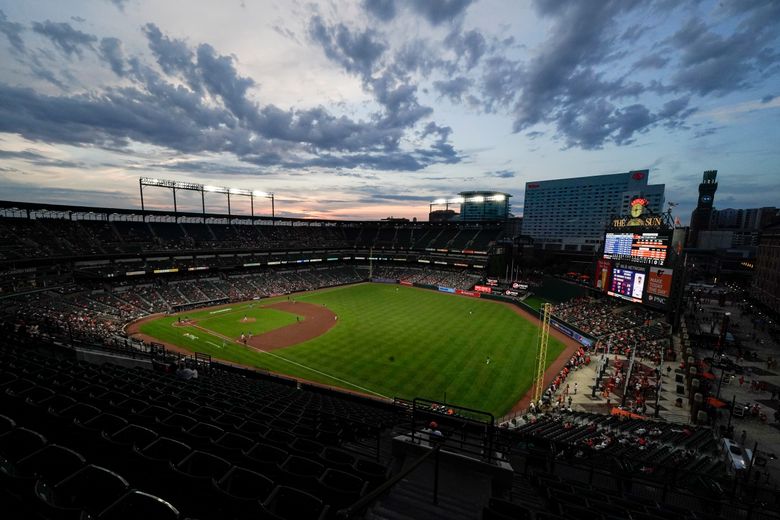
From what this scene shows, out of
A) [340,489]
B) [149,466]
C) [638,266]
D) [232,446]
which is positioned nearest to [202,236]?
[232,446]

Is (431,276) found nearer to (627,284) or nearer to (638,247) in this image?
(627,284)

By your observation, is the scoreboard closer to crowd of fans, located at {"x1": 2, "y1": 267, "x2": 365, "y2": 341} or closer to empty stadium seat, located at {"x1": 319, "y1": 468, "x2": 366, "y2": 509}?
empty stadium seat, located at {"x1": 319, "y1": 468, "x2": 366, "y2": 509}

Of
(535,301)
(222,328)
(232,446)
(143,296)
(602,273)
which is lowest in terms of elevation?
(222,328)

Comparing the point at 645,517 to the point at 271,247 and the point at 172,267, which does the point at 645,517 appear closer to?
the point at 172,267

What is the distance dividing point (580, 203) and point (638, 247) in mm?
140109

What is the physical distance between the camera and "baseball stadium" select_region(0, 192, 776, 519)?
4.80 m

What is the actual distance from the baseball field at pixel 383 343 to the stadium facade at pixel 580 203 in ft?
360

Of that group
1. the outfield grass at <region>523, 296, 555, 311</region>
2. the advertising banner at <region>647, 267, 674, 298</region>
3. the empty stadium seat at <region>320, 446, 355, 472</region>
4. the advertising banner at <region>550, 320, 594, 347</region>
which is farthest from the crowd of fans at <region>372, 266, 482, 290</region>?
the empty stadium seat at <region>320, 446, 355, 472</region>

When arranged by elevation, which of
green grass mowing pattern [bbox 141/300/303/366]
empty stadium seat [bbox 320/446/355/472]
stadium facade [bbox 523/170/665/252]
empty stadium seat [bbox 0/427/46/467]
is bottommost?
green grass mowing pattern [bbox 141/300/303/366]

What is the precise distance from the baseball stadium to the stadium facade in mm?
79166

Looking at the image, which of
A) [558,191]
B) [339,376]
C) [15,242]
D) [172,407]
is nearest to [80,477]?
[172,407]

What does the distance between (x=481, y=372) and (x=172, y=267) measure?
58.3 metres

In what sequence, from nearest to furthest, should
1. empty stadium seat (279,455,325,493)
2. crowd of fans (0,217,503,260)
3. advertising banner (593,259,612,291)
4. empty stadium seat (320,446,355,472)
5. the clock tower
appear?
empty stadium seat (279,455,325,493)
empty stadium seat (320,446,355,472)
advertising banner (593,259,612,291)
crowd of fans (0,217,503,260)
the clock tower

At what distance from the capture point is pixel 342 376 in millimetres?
29734
